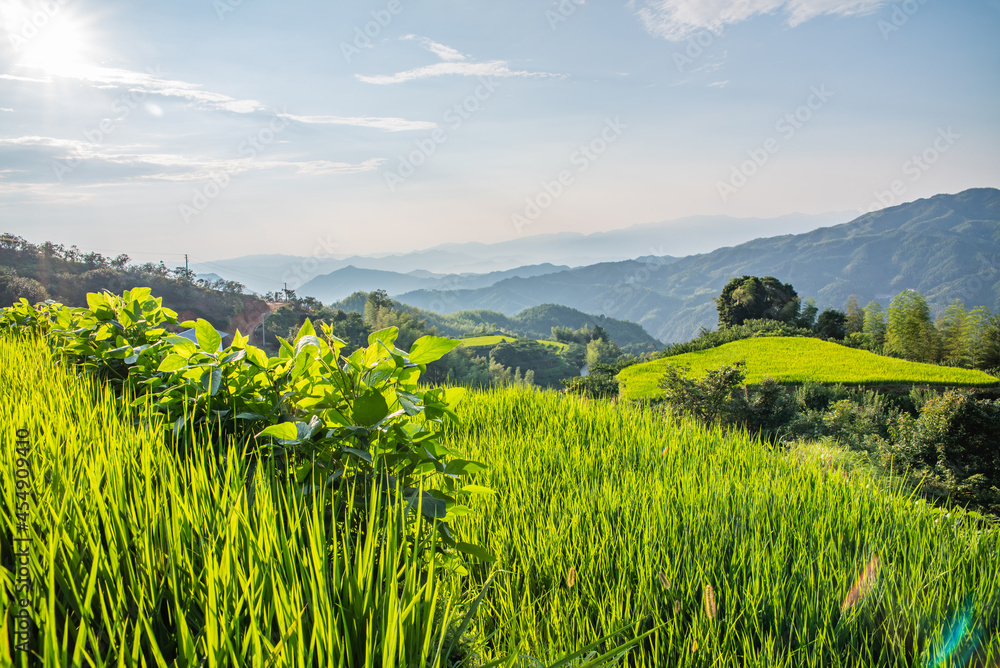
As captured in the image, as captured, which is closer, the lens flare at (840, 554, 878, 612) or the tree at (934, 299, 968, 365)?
the lens flare at (840, 554, 878, 612)

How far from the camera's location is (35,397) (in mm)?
1797

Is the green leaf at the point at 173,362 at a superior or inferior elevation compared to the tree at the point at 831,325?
superior

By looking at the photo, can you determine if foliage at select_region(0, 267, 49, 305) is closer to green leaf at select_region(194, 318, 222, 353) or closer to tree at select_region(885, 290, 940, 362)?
green leaf at select_region(194, 318, 222, 353)

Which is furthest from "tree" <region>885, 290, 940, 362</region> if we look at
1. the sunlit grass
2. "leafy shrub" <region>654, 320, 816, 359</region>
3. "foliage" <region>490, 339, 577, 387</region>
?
the sunlit grass

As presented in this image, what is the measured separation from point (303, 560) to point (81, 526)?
19.6 inches

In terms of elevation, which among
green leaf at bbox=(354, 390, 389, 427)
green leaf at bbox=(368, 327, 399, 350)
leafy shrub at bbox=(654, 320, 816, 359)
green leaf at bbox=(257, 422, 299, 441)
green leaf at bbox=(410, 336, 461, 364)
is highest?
green leaf at bbox=(368, 327, 399, 350)

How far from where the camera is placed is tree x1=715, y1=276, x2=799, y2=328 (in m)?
41.1

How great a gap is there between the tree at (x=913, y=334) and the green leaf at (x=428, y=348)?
4820 centimetres

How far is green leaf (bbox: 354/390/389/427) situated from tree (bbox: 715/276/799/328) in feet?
146

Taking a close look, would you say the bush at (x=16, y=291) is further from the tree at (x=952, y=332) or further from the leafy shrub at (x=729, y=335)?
the tree at (x=952, y=332)

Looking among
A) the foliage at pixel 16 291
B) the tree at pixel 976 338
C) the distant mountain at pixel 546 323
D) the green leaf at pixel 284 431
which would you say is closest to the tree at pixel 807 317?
the tree at pixel 976 338

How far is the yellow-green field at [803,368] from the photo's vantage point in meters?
18.8

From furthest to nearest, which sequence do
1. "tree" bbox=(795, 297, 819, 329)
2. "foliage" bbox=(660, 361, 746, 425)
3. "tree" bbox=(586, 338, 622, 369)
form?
1. "tree" bbox=(586, 338, 622, 369)
2. "tree" bbox=(795, 297, 819, 329)
3. "foliage" bbox=(660, 361, 746, 425)

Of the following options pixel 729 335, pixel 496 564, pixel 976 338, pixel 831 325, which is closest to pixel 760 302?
pixel 831 325
